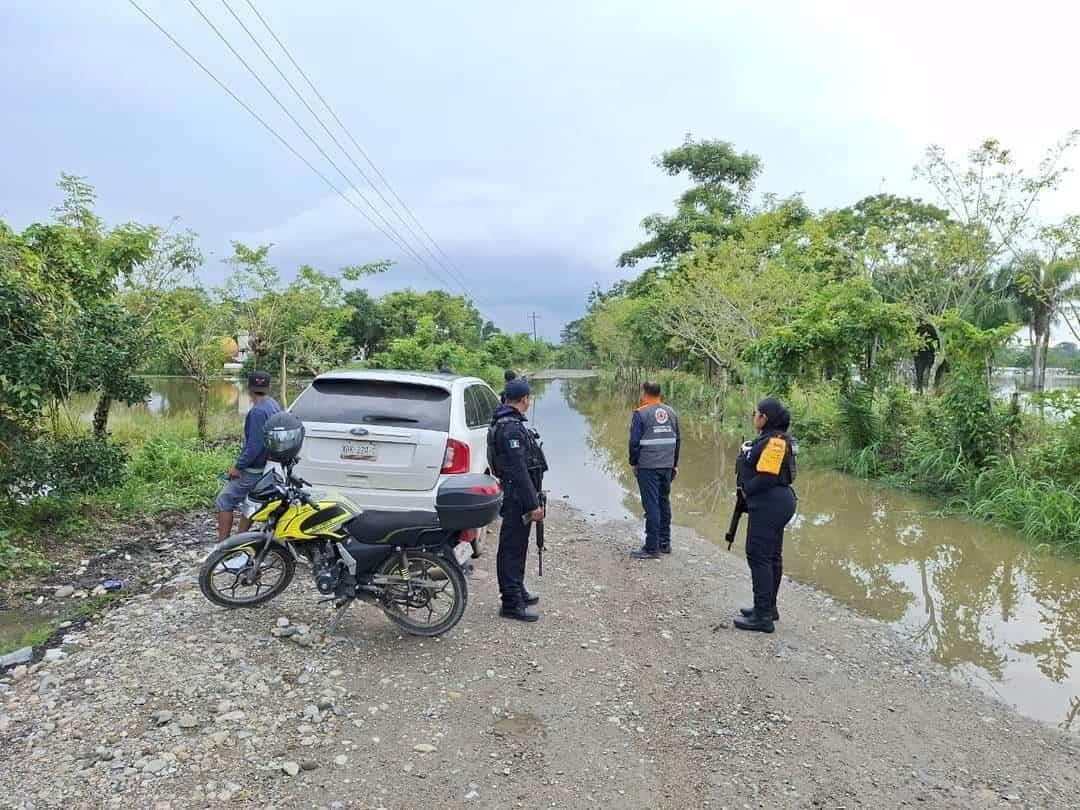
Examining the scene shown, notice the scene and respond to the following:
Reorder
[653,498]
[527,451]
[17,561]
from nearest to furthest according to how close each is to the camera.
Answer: [527,451]
[17,561]
[653,498]

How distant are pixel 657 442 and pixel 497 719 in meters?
3.85

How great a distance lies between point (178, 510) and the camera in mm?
7801

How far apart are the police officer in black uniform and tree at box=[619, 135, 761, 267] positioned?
1469 inches

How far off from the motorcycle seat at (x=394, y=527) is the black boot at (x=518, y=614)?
1025mm

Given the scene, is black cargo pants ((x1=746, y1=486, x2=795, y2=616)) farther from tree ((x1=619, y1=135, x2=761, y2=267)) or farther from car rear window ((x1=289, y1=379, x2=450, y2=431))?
tree ((x1=619, y1=135, x2=761, y2=267))

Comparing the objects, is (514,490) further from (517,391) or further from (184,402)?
(184,402)

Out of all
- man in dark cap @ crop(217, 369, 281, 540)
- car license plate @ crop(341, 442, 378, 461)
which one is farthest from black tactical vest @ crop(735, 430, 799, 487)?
man in dark cap @ crop(217, 369, 281, 540)

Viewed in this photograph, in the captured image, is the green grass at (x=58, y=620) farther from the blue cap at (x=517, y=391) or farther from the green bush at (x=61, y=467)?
the blue cap at (x=517, y=391)

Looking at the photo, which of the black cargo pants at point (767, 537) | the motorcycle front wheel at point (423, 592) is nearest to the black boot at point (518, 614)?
the motorcycle front wheel at point (423, 592)

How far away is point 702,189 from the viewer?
1658 inches

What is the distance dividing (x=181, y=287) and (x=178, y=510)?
6321 millimetres

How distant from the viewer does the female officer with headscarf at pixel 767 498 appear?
4984 millimetres

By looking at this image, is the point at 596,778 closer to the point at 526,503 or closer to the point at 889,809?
the point at 889,809

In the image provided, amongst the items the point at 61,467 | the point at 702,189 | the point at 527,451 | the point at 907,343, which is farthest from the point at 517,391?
the point at 702,189
